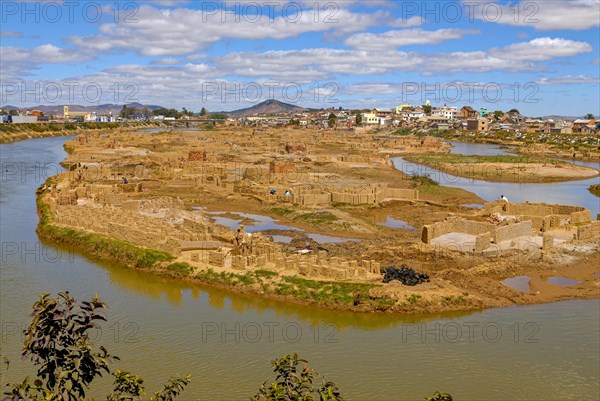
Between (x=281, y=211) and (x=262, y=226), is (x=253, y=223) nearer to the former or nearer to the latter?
(x=262, y=226)

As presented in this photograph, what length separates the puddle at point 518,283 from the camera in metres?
23.3

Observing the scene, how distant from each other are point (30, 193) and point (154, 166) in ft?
48.6

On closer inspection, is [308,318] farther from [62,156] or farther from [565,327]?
[62,156]

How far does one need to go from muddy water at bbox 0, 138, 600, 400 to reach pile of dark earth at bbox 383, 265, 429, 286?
2.22 meters

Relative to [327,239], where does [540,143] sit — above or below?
above

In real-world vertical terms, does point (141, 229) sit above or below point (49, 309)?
below

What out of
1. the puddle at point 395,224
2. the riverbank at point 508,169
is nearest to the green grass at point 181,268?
the puddle at point 395,224

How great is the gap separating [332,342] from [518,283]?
963 centimetres

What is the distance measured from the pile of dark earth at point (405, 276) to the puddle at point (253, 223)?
38.4 ft

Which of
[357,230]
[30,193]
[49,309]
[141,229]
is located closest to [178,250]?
[141,229]

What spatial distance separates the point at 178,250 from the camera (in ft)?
85.3

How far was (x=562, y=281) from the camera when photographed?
80.2 ft

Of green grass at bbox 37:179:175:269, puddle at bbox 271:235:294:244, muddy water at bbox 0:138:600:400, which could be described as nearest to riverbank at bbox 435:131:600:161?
puddle at bbox 271:235:294:244

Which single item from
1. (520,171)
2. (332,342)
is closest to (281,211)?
(332,342)
